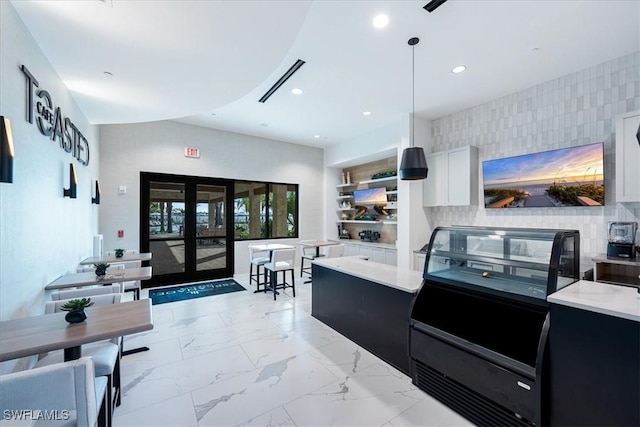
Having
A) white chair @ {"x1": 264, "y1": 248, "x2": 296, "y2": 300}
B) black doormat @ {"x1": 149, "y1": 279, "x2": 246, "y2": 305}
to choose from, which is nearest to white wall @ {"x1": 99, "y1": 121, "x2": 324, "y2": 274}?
black doormat @ {"x1": 149, "y1": 279, "x2": 246, "y2": 305}

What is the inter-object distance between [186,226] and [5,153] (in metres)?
4.66

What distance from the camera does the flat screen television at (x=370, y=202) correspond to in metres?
6.58

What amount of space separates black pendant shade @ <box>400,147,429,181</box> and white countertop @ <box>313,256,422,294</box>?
113 cm

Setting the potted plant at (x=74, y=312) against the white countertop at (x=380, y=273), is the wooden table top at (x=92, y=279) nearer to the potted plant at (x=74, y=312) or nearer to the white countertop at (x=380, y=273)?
the potted plant at (x=74, y=312)

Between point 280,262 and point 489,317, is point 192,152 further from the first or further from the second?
point 489,317

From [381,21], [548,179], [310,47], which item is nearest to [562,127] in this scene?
[548,179]

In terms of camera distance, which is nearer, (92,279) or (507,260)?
(507,260)

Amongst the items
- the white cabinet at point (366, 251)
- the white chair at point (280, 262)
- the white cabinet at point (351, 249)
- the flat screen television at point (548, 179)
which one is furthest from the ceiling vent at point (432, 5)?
the white cabinet at point (351, 249)

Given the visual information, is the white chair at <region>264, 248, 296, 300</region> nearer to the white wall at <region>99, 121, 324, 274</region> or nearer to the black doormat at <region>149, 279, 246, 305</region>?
the black doormat at <region>149, 279, 246, 305</region>

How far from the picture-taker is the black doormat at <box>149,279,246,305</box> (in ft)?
16.2

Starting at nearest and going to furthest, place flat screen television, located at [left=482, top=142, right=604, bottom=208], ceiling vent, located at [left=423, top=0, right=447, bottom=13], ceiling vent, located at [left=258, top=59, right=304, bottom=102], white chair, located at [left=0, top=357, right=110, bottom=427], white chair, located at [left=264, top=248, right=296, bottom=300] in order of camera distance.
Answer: white chair, located at [left=0, top=357, right=110, bottom=427], ceiling vent, located at [left=423, top=0, right=447, bottom=13], flat screen television, located at [left=482, top=142, right=604, bottom=208], ceiling vent, located at [left=258, top=59, right=304, bottom=102], white chair, located at [left=264, top=248, right=296, bottom=300]

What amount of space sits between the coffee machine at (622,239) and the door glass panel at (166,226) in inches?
277

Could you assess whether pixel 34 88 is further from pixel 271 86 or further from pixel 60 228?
pixel 271 86

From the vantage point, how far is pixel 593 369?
1.50 m
